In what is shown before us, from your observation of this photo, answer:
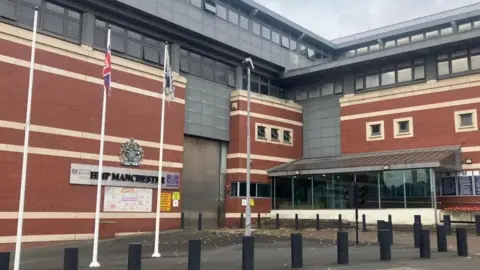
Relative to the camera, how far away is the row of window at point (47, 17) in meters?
24.2

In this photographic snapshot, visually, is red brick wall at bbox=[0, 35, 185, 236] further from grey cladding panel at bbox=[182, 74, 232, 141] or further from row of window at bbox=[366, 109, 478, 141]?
row of window at bbox=[366, 109, 478, 141]

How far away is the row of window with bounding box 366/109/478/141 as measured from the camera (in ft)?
105

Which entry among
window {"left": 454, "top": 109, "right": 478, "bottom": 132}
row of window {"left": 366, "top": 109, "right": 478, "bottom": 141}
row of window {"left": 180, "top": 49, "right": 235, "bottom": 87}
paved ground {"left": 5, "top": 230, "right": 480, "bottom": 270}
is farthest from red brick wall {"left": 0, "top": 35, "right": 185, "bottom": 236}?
window {"left": 454, "top": 109, "right": 478, "bottom": 132}

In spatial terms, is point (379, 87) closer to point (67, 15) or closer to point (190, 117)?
point (190, 117)

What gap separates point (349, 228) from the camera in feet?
101

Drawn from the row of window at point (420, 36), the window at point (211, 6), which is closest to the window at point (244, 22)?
the window at point (211, 6)

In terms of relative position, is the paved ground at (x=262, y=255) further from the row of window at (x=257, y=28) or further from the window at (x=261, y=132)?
the row of window at (x=257, y=28)

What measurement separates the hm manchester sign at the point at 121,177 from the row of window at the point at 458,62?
19.2 meters

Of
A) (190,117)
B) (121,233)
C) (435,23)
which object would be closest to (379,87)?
(435,23)

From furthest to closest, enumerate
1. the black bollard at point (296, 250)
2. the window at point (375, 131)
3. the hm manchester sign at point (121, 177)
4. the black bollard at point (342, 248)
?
the window at point (375, 131) < the hm manchester sign at point (121, 177) < the black bollard at point (342, 248) < the black bollard at point (296, 250)

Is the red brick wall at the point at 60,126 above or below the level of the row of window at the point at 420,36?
below

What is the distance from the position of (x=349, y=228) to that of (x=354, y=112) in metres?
10.4

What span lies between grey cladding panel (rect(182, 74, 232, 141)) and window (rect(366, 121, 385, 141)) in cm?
1048

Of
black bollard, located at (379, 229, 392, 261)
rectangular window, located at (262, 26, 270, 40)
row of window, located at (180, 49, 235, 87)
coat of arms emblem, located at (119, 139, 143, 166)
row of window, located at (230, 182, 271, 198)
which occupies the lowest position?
black bollard, located at (379, 229, 392, 261)
